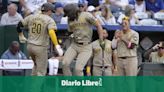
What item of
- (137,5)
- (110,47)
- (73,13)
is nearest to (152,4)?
(137,5)

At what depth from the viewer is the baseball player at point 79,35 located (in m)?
13.4

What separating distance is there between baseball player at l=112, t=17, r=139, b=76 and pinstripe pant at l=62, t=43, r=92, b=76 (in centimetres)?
126

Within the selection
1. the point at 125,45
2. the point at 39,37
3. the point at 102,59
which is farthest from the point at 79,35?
the point at 102,59

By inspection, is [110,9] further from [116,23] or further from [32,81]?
[32,81]


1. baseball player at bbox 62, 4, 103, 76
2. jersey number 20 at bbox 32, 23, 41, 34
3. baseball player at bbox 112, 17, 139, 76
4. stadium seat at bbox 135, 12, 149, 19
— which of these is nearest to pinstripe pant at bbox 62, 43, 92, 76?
baseball player at bbox 62, 4, 103, 76

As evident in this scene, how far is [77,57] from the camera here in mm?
13609

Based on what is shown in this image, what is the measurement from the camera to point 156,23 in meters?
17.2

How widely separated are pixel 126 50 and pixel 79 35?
1613 millimetres

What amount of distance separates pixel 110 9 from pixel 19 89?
6.67 m

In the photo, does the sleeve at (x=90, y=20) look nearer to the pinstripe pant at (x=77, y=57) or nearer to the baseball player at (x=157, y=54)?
the pinstripe pant at (x=77, y=57)

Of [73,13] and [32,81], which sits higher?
[73,13]

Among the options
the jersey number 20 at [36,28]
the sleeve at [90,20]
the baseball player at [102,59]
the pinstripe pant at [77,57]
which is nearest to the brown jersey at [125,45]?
the baseball player at [102,59]

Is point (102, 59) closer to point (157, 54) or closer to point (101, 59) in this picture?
point (101, 59)

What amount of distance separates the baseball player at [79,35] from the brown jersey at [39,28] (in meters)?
0.40
